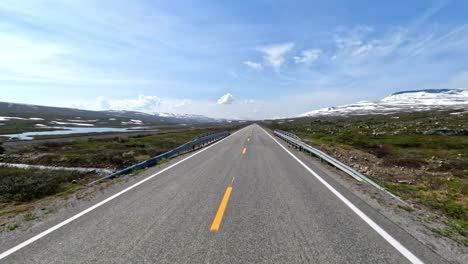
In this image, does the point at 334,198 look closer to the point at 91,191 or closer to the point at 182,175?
the point at 182,175

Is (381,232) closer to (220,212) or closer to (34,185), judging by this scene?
(220,212)

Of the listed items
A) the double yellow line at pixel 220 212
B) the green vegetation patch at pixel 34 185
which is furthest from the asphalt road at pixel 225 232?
the green vegetation patch at pixel 34 185

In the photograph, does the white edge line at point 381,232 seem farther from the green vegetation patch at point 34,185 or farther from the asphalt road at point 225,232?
the green vegetation patch at point 34,185

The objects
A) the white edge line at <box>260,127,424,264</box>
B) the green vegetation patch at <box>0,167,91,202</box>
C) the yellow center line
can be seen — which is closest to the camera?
the white edge line at <box>260,127,424,264</box>

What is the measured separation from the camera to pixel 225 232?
187 inches

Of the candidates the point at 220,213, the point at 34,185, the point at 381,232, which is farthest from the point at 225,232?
the point at 34,185

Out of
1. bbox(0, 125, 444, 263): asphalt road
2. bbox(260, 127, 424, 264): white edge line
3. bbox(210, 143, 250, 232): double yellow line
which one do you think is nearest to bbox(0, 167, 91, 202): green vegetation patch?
bbox(0, 125, 444, 263): asphalt road

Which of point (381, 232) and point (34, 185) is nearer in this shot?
point (381, 232)

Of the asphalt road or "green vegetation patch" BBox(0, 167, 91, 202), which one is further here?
"green vegetation patch" BBox(0, 167, 91, 202)

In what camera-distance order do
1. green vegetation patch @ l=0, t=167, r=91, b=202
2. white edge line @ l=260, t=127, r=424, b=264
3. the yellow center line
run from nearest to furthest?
white edge line @ l=260, t=127, r=424, b=264, the yellow center line, green vegetation patch @ l=0, t=167, r=91, b=202

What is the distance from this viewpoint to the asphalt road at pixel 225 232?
395cm

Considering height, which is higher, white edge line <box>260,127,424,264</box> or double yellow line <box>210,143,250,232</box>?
white edge line <box>260,127,424,264</box>

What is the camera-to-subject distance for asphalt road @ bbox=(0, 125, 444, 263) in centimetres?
395

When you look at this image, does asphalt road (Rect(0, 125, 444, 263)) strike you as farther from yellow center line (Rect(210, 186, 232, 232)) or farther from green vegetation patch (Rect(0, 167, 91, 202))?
green vegetation patch (Rect(0, 167, 91, 202))
